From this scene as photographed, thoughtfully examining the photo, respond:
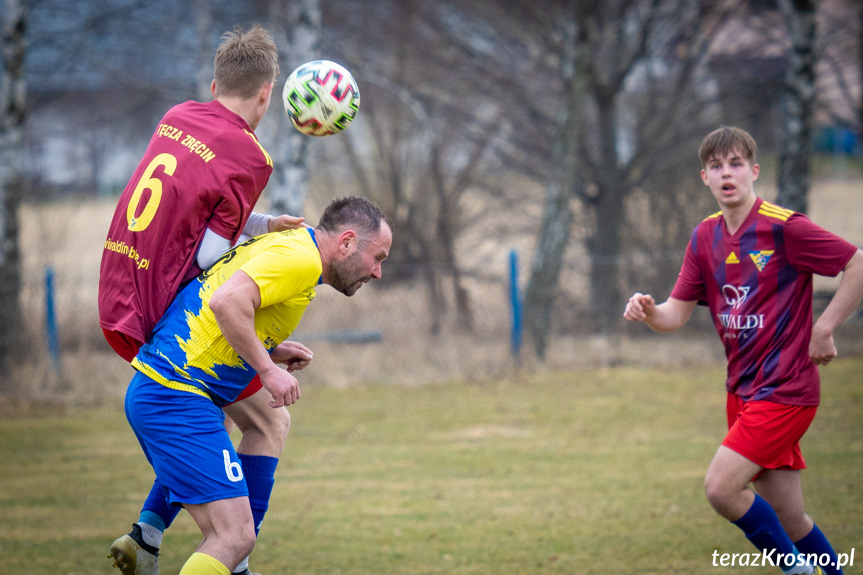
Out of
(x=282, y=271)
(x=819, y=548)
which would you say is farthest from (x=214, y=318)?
(x=819, y=548)

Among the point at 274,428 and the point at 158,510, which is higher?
the point at 274,428

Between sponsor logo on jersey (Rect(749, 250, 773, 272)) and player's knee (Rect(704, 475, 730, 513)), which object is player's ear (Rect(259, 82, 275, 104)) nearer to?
sponsor logo on jersey (Rect(749, 250, 773, 272))

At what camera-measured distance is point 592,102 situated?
43.5 ft

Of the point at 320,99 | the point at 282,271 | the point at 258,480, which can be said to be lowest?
the point at 258,480

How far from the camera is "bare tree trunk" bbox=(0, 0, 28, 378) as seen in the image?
9641mm

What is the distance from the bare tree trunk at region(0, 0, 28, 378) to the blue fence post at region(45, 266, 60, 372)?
1.15 ft

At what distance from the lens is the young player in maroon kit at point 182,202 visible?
9.66 feet

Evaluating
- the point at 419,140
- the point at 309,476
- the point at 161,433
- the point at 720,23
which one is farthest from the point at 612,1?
the point at 161,433

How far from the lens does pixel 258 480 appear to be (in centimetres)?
343

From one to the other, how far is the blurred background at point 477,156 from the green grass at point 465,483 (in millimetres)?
1282

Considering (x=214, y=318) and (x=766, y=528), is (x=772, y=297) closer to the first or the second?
(x=766, y=528)

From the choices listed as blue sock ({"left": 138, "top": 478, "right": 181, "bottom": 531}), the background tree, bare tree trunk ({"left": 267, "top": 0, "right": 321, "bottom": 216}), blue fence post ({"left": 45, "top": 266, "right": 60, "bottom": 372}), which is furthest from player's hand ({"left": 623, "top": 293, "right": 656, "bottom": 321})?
the background tree

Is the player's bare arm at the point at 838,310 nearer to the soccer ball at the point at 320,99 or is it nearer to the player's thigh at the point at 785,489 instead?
the player's thigh at the point at 785,489

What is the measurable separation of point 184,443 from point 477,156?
11.0 m
